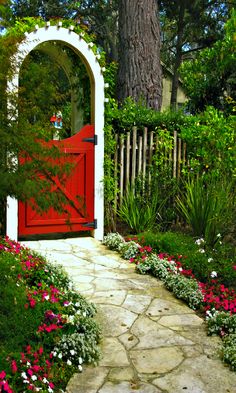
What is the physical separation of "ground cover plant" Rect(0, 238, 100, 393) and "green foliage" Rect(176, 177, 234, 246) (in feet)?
8.28

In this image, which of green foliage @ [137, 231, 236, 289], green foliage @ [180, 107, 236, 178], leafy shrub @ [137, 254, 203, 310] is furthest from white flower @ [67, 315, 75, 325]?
green foliage @ [180, 107, 236, 178]

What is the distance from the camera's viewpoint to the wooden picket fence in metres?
7.34

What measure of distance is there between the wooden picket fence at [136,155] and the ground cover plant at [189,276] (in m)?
1.04

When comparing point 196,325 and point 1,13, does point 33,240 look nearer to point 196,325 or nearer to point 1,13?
point 196,325

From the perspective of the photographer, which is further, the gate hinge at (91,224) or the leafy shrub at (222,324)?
the gate hinge at (91,224)

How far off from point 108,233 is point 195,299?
2792mm

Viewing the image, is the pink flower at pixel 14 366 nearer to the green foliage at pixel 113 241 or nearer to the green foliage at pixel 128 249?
the green foliage at pixel 128 249

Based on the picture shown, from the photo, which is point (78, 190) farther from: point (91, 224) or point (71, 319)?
point (71, 319)

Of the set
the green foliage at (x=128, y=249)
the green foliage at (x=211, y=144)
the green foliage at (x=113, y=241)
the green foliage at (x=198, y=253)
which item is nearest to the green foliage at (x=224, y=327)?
the green foliage at (x=198, y=253)

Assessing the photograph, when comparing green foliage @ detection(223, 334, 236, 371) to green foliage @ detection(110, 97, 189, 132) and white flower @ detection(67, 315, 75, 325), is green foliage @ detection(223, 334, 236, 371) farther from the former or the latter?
green foliage @ detection(110, 97, 189, 132)

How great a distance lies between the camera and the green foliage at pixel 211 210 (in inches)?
244

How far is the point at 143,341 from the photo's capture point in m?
3.74

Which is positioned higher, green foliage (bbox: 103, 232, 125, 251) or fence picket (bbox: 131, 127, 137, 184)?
fence picket (bbox: 131, 127, 137, 184)

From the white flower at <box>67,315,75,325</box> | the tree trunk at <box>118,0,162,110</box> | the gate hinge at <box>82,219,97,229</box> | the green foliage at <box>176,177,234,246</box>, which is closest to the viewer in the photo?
the white flower at <box>67,315,75,325</box>
